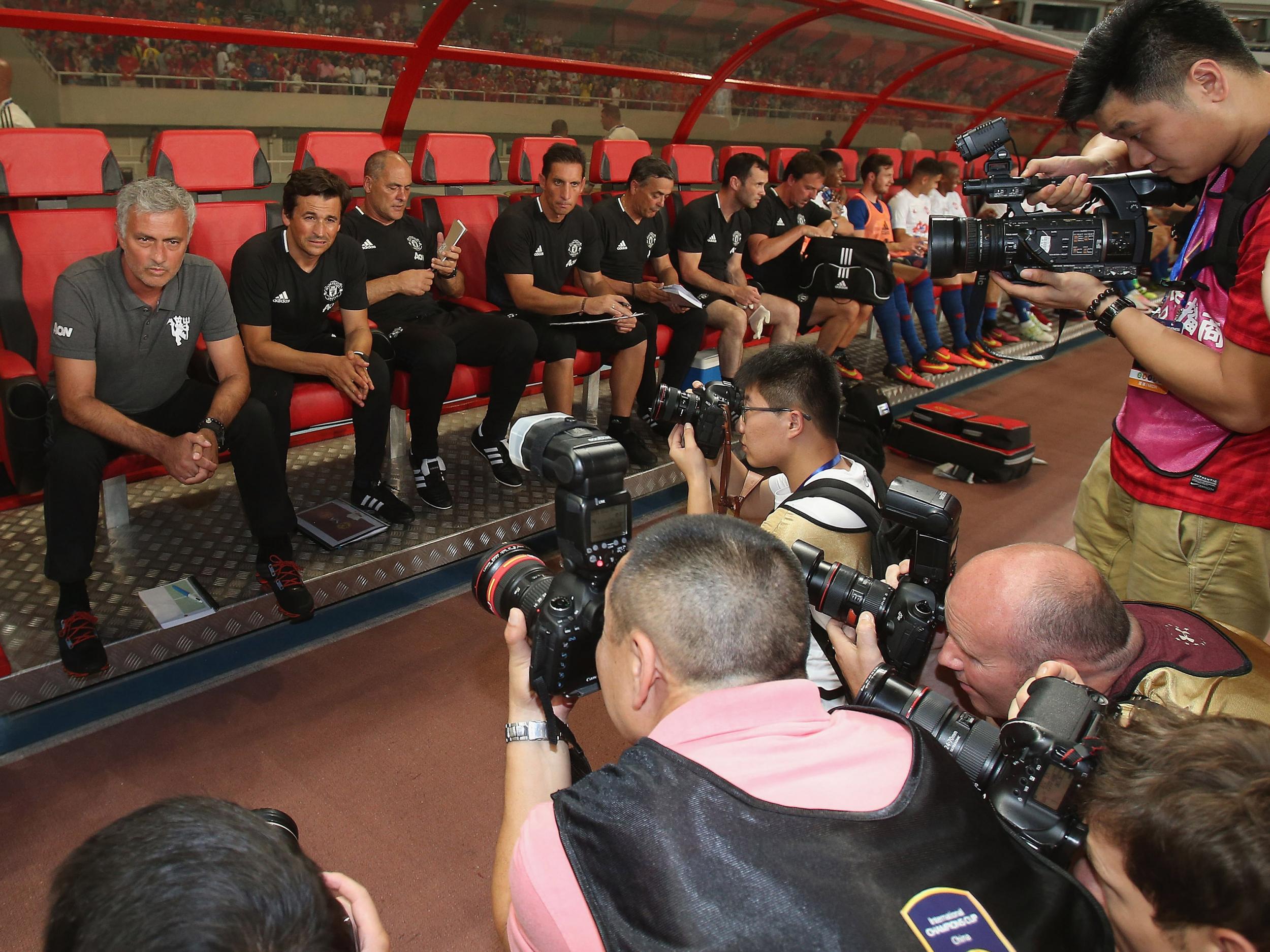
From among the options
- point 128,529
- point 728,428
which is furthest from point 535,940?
point 128,529

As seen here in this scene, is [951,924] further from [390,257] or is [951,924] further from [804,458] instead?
[390,257]

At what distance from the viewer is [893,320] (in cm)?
615

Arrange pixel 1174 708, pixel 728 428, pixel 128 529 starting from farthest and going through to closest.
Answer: pixel 128 529
pixel 728 428
pixel 1174 708

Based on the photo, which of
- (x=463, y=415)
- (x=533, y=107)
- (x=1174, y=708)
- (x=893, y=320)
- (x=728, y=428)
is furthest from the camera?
(x=893, y=320)

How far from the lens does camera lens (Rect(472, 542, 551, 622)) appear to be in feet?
5.18

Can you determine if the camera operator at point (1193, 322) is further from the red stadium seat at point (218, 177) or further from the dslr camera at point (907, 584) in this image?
the red stadium seat at point (218, 177)

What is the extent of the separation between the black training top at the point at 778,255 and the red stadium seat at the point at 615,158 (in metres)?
0.79

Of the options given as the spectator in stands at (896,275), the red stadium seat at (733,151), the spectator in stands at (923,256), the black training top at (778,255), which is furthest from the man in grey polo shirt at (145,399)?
the spectator in stands at (923,256)

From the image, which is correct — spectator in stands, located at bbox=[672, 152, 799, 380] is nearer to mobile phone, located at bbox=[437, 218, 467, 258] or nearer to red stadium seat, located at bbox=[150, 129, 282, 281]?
mobile phone, located at bbox=[437, 218, 467, 258]

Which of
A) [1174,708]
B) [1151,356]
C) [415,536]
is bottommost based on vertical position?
[415,536]

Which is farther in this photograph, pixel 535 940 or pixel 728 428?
pixel 728 428

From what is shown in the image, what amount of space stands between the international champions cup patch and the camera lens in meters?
0.78

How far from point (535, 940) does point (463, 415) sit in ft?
12.5

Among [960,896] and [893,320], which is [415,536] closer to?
[960,896]
